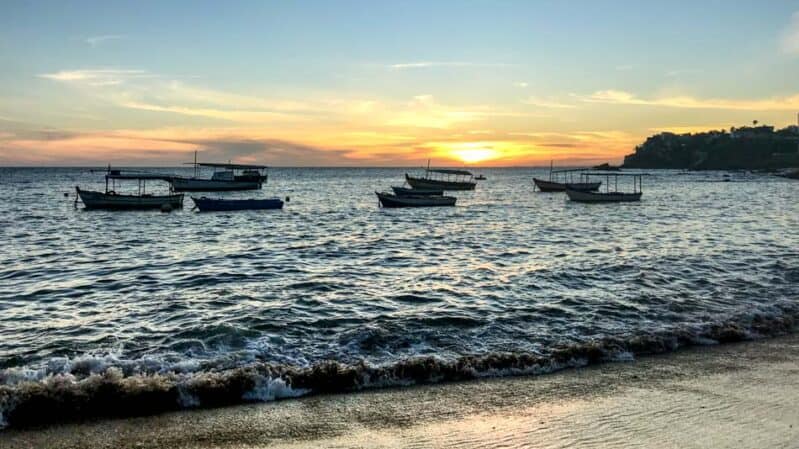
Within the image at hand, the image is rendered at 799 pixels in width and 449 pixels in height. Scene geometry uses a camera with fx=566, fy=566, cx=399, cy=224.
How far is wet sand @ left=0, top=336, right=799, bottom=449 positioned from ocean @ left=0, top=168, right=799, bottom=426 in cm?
60

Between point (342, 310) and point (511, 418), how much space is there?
6.95m

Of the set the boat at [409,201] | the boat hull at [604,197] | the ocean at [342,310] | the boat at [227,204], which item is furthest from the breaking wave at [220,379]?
the boat hull at [604,197]

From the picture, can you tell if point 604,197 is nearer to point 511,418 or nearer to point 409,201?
point 409,201

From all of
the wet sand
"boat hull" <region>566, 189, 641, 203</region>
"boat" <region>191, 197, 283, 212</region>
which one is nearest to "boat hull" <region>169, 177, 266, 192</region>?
"boat" <region>191, 197, 283, 212</region>

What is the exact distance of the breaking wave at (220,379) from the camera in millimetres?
7805

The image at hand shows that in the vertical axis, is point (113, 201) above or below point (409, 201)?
below

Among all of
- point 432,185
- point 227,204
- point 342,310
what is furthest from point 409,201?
point 342,310

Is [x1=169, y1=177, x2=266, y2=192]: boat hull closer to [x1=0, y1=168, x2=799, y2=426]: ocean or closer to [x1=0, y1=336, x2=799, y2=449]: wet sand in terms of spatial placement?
[x1=0, y1=168, x2=799, y2=426]: ocean

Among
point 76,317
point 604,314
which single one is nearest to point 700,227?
point 604,314

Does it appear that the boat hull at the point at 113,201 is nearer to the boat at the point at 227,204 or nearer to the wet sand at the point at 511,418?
the boat at the point at 227,204

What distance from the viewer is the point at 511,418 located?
23.9 ft

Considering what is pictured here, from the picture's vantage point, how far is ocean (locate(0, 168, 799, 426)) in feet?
29.1

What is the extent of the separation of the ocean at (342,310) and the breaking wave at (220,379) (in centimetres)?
3

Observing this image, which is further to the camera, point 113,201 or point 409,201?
point 409,201
